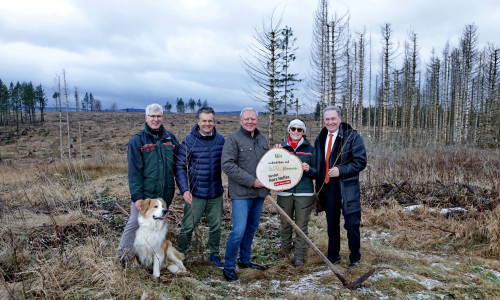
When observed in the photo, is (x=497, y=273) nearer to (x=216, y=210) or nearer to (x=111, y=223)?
(x=216, y=210)

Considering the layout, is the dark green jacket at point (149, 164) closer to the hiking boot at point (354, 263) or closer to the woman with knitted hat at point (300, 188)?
the woman with knitted hat at point (300, 188)

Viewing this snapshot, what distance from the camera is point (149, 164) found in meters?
3.73

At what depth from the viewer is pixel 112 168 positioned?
16.3 meters

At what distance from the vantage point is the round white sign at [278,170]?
12.1 ft

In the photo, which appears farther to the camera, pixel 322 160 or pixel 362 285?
pixel 322 160

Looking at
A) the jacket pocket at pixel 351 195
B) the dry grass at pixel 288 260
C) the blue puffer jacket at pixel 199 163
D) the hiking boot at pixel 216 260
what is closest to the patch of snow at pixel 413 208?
the dry grass at pixel 288 260

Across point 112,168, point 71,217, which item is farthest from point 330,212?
point 112,168

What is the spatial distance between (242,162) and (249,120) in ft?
1.86

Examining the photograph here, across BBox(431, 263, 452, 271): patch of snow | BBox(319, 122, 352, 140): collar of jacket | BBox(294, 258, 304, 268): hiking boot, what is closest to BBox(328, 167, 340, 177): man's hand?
BBox(319, 122, 352, 140): collar of jacket

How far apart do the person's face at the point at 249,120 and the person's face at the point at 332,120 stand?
1.03m

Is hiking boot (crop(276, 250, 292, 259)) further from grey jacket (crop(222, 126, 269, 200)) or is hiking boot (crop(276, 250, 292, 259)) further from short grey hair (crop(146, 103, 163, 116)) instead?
short grey hair (crop(146, 103, 163, 116))

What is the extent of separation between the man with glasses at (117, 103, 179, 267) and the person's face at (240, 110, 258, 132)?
1.07m

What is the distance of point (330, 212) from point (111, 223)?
437cm

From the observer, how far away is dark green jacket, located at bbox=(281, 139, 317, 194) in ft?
13.7
